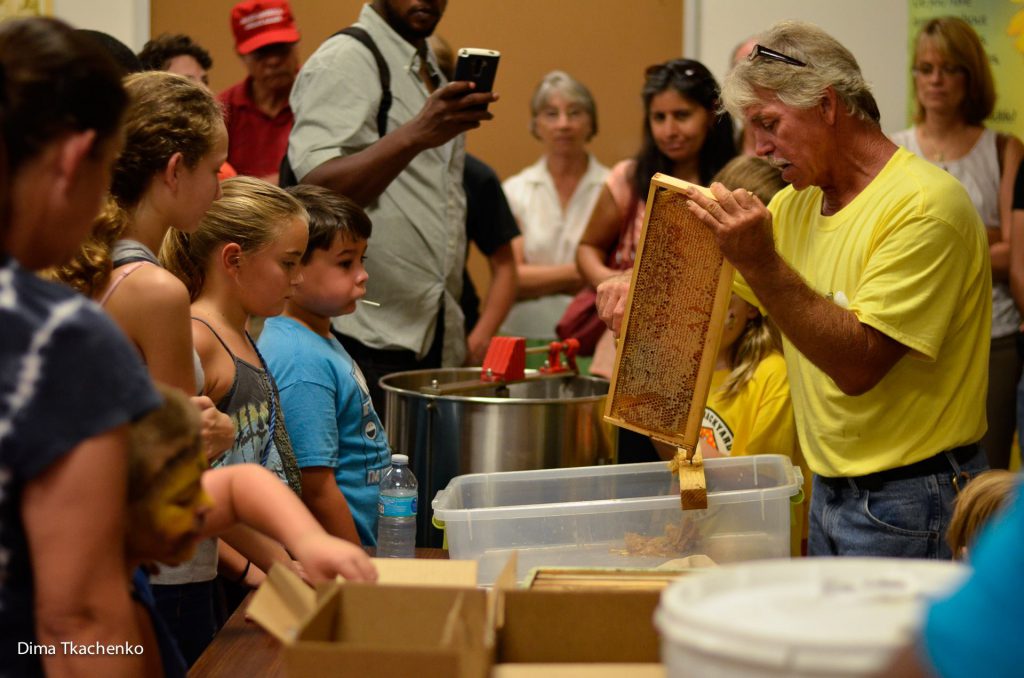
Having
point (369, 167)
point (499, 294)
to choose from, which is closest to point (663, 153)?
point (499, 294)

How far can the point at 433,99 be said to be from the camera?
300 centimetres

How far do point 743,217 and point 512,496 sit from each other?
681 mm

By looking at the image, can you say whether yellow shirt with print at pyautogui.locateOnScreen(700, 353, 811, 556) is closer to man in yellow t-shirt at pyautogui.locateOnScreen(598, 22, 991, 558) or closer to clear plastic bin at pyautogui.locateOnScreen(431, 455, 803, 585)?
man in yellow t-shirt at pyautogui.locateOnScreen(598, 22, 991, 558)

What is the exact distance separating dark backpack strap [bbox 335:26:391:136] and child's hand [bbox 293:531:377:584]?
2.14 metres

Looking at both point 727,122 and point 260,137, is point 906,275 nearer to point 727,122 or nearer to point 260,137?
point 727,122

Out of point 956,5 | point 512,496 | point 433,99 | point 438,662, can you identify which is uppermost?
point 956,5

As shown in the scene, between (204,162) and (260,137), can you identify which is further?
(260,137)

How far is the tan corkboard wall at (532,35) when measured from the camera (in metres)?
5.29

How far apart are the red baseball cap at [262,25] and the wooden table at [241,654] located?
10.1 feet

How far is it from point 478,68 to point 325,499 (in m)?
1.32

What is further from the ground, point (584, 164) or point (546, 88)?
point (546, 88)

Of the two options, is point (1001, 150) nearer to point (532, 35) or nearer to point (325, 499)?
point (532, 35)

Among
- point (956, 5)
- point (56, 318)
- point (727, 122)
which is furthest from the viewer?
point (956, 5)

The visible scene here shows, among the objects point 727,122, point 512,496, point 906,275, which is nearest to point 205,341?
point 512,496
